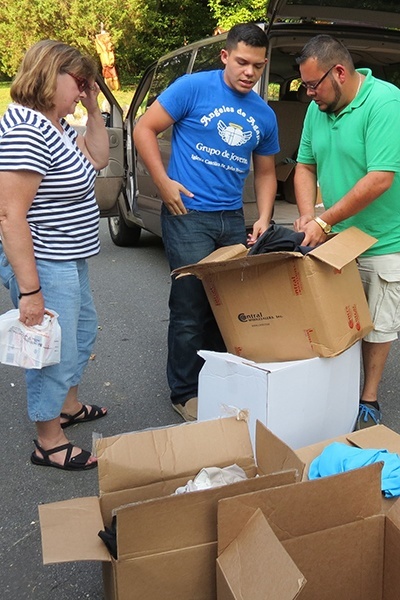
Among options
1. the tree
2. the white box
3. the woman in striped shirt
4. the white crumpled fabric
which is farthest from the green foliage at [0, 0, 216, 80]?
the white crumpled fabric

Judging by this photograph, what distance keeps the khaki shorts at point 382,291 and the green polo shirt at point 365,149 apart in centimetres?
5

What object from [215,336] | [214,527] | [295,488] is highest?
[295,488]

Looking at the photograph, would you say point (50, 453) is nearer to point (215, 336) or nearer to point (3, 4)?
point (215, 336)

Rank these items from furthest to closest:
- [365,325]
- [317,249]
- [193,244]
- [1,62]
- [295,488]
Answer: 1. [1,62]
2. [193,244]
3. [365,325]
4. [317,249]
5. [295,488]

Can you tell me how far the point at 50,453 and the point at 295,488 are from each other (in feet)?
4.78

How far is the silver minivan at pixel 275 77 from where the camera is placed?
3.98 metres

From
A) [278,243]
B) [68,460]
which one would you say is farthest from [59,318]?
[278,243]

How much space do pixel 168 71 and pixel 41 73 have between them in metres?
3.40

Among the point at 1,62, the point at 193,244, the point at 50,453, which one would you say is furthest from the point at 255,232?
the point at 1,62

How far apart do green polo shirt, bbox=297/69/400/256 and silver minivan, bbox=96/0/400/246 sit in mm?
1349

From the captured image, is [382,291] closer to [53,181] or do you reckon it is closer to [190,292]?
[190,292]

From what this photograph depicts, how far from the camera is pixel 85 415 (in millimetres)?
3189

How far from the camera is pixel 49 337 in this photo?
243cm

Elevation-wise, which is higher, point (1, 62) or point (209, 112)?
point (209, 112)
